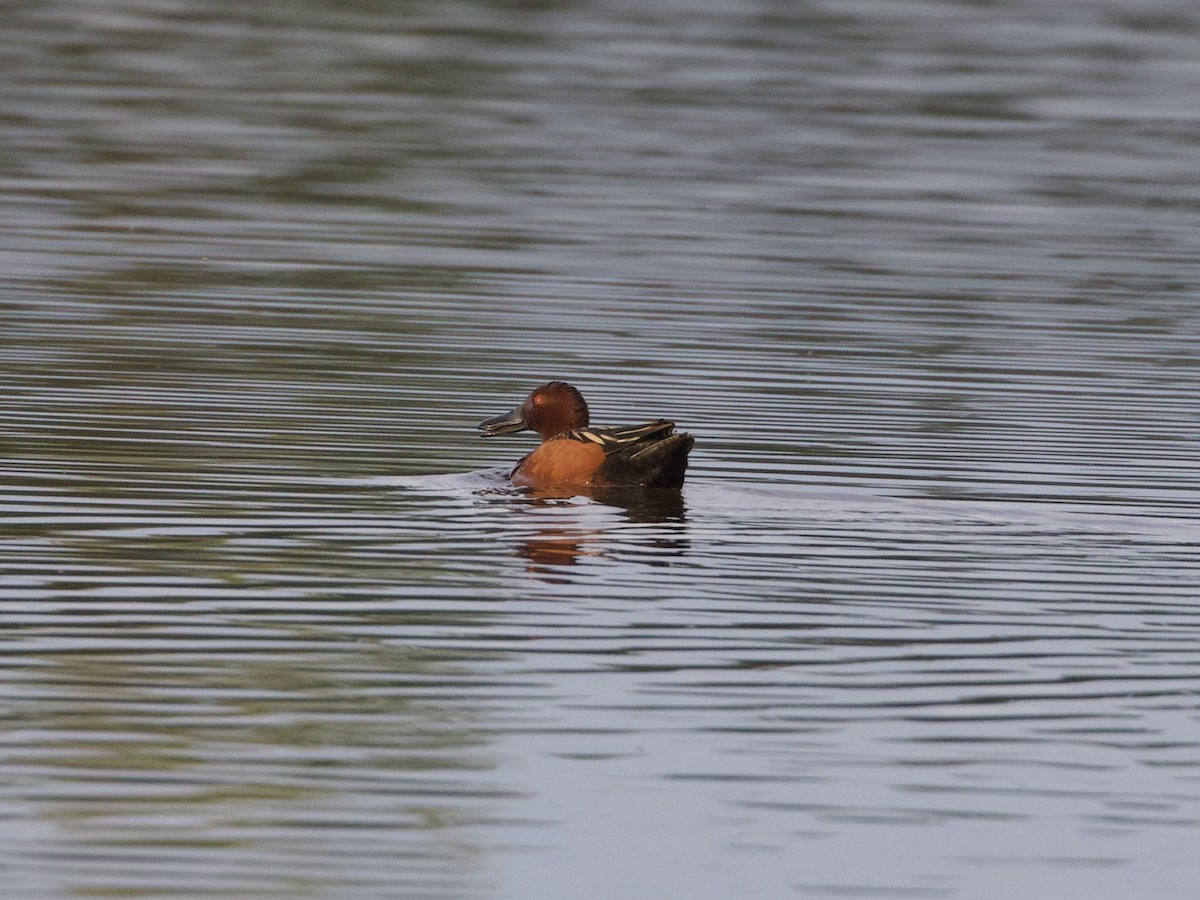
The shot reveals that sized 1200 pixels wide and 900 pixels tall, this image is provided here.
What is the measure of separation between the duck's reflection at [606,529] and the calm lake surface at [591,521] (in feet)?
0.14

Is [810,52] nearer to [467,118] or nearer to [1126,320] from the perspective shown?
[467,118]

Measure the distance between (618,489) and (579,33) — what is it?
2990cm

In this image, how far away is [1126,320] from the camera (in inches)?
728

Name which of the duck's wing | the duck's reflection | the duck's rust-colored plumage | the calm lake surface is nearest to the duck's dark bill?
the duck's rust-colored plumage

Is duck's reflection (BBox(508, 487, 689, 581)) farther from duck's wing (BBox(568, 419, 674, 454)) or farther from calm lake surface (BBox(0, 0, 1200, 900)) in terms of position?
duck's wing (BBox(568, 419, 674, 454))

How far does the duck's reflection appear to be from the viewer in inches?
392

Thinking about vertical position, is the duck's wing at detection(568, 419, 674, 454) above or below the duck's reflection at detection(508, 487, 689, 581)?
above

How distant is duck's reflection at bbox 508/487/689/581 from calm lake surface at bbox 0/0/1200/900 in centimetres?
4

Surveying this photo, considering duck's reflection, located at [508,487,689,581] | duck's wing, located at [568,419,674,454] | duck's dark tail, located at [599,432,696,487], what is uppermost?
duck's wing, located at [568,419,674,454]

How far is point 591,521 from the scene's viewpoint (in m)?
11.0

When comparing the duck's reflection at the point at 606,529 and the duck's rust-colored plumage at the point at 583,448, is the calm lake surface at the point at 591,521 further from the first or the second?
the duck's rust-colored plumage at the point at 583,448

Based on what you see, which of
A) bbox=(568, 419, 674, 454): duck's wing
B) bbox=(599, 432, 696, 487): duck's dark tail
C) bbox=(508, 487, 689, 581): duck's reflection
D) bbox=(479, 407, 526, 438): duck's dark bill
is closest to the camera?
bbox=(508, 487, 689, 581): duck's reflection

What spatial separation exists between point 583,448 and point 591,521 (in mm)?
851

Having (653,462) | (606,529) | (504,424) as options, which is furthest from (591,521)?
(504,424)
